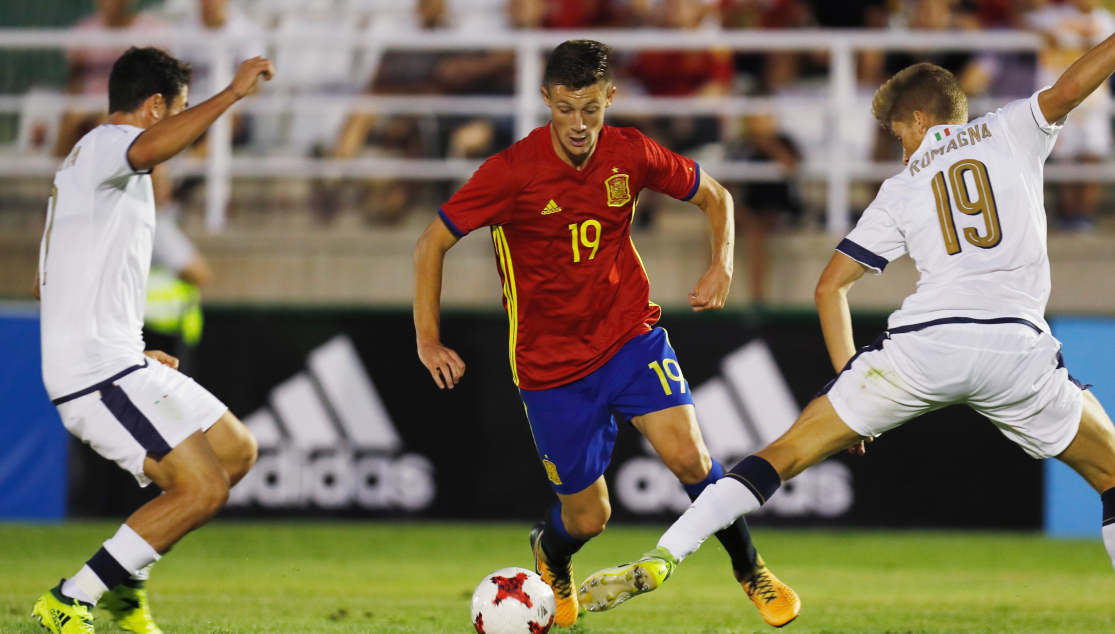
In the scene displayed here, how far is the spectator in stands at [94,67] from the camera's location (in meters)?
10.6

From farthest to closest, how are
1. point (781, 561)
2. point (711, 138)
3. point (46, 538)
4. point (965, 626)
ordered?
point (711, 138), point (46, 538), point (781, 561), point (965, 626)

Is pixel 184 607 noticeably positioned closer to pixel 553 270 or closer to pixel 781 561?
pixel 553 270

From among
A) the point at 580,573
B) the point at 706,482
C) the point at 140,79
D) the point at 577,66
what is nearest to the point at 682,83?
the point at 580,573

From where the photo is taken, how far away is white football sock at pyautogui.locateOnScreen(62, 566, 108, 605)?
16.6 ft

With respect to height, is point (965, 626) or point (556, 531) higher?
point (556, 531)

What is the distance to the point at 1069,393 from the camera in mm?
4793

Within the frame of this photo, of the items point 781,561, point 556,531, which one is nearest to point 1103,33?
point 781,561

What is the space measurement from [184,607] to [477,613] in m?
2.10

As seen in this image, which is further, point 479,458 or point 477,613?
point 479,458

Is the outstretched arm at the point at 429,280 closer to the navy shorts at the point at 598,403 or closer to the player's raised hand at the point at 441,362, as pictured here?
the player's raised hand at the point at 441,362

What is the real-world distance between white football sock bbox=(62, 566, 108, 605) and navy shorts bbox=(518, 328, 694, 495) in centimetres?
198

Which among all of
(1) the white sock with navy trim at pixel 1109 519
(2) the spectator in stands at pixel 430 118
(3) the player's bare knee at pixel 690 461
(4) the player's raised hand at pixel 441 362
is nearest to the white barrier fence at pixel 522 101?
(2) the spectator in stands at pixel 430 118

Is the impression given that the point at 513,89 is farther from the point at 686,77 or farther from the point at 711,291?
the point at 711,291

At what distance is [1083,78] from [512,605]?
3.00 m
